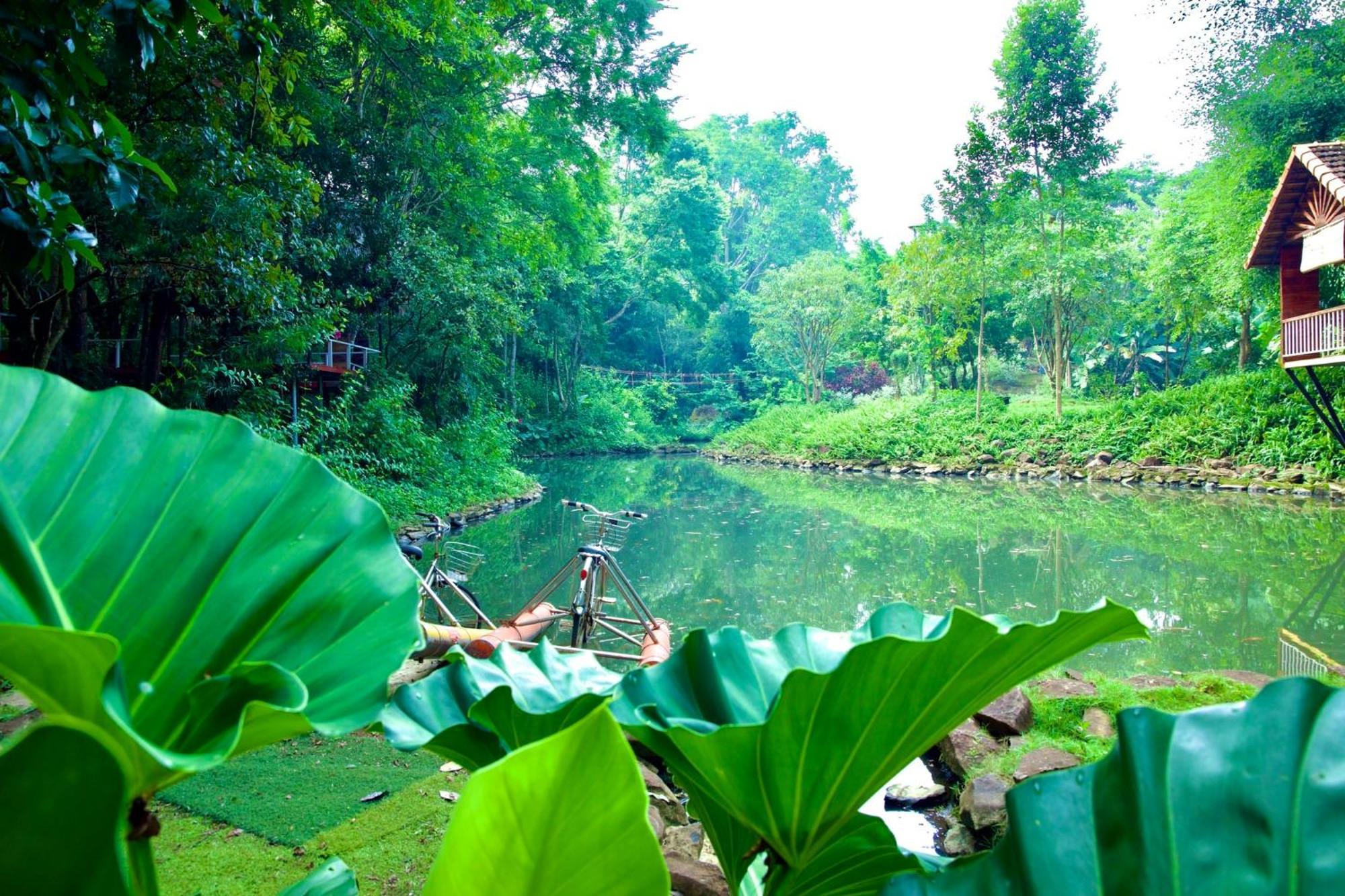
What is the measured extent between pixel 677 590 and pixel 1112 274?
39.0 feet

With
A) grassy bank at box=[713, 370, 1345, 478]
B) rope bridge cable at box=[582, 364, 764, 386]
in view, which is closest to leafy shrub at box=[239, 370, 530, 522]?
grassy bank at box=[713, 370, 1345, 478]

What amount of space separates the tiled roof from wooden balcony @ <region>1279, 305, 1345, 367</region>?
0.88 meters

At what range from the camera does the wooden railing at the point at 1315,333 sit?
7.61 meters

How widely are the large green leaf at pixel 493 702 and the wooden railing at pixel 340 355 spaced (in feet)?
24.9

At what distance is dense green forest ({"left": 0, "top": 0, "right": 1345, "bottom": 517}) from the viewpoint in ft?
12.1

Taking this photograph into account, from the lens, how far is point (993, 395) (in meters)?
15.3

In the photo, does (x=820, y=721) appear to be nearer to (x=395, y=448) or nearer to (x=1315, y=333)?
(x=395, y=448)

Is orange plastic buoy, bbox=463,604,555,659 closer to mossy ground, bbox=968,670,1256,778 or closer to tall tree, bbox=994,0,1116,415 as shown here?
mossy ground, bbox=968,670,1256,778

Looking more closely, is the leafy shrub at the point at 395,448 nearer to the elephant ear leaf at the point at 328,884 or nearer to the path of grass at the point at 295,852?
the path of grass at the point at 295,852

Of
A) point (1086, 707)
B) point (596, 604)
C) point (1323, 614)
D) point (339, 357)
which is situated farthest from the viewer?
point (339, 357)

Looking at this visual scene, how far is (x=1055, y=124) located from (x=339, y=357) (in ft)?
38.8

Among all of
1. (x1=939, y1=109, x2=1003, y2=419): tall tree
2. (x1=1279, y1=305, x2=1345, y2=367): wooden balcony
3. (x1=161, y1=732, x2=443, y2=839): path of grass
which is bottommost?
(x1=161, y1=732, x2=443, y2=839): path of grass

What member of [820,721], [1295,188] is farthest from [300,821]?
[1295,188]

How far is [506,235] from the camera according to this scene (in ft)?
33.9
